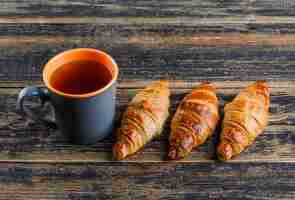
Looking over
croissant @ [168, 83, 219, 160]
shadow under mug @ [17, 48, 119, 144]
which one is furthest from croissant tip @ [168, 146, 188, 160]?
shadow under mug @ [17, 48, 119, 144]

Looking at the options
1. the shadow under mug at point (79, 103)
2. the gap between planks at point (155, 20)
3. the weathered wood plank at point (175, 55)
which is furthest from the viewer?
the gap between planks at point (155, 20)

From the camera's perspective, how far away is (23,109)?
69 centimetres

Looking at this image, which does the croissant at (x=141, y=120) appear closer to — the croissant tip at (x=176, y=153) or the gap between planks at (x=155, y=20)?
the croissant tip at (x=176, y=153)

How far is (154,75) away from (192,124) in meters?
0.19

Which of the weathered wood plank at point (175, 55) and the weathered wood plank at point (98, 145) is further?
the weathered wood plank at point (175, 55)

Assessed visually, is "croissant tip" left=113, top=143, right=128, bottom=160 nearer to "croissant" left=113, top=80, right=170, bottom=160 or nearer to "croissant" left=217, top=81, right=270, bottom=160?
"croissant" left=113, top=80, right=170, bottom=160

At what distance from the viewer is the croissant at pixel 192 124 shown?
A: 691 mm

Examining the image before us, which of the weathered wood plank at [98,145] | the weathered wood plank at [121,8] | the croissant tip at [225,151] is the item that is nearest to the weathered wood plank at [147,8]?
the weathered wood plank at [121,8]

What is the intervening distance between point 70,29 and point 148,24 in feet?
0.56

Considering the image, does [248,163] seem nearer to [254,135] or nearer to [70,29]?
[254,135]

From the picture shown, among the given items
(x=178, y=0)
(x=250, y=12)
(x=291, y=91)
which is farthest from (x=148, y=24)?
(x=291, y=91)

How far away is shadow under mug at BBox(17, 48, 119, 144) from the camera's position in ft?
2.09

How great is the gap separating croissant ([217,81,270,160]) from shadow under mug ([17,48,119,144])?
0.60 feet

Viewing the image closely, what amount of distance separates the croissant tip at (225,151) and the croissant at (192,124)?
0.03 metres
